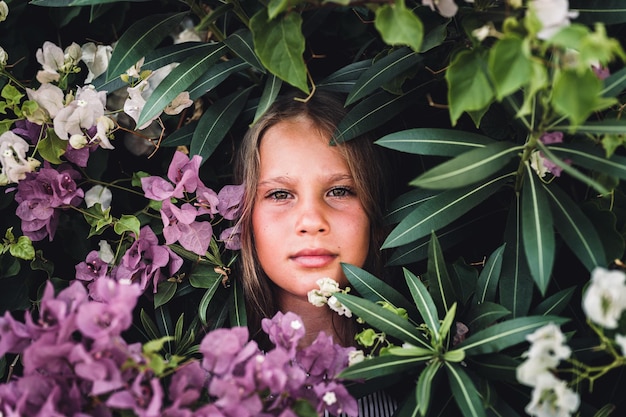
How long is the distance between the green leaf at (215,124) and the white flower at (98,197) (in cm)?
25

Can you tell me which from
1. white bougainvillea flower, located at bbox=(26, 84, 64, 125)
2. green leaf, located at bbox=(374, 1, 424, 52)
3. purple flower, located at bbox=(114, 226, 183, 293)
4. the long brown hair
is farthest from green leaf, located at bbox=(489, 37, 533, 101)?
white bougainvillea flower, located at bbox=(26, 84, 64, 125)

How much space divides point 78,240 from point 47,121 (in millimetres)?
333

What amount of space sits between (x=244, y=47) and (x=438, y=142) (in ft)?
1.65

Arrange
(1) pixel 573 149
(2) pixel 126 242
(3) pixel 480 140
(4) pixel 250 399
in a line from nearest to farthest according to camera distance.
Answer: (4) pixel 250 399
(1) pixel 573 149
(3) pixel 480 140
(2) pixel 126 242

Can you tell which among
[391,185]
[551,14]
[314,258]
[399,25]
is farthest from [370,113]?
[551,14]

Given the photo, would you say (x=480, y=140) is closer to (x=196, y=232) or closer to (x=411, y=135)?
(x=411, y=135)

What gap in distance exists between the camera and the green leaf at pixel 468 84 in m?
1.16

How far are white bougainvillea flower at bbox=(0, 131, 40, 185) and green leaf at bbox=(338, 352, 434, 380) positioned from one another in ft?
2.85

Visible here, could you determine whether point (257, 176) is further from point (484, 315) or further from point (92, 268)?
point (484, 315)

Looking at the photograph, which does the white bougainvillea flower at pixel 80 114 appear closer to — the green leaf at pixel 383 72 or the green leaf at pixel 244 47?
the green leaf at pixel 244 47

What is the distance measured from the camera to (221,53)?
1.66 meters

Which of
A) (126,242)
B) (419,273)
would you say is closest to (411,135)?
(419,273)

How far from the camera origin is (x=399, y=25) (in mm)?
1169

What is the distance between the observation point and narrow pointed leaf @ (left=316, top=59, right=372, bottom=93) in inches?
67.5
